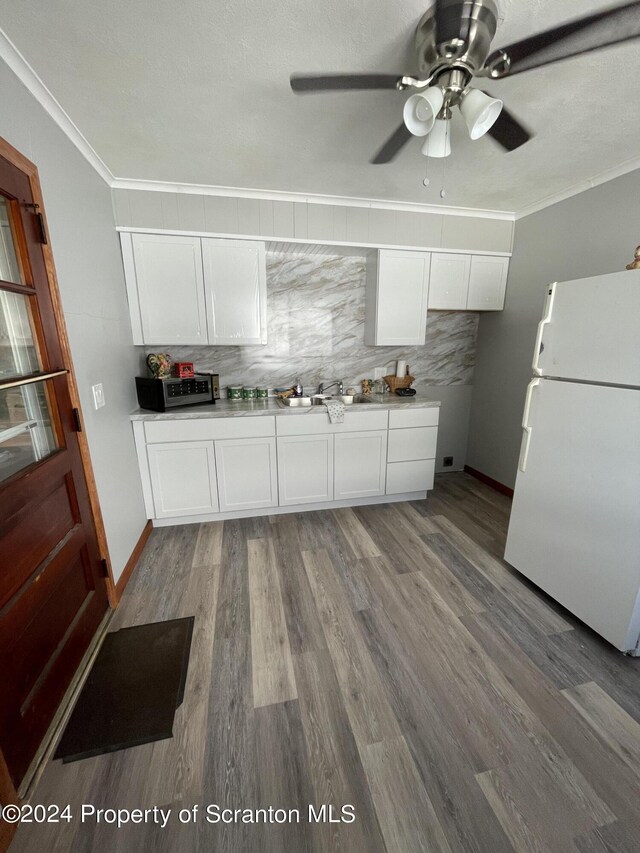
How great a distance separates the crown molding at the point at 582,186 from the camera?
207 centimetres

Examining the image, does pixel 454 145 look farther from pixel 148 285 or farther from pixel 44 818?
pixel 44 818

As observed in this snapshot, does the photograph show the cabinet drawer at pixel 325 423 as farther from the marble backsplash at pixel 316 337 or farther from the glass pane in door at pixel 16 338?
the glass pane in door at pixel 16 338

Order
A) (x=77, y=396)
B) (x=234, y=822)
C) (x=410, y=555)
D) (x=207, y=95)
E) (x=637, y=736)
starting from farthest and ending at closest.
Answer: (x=410, y=555) → (x=77, y=396) → (x=207, y=95) → (x=637, y=736) → (x=234, y=822)

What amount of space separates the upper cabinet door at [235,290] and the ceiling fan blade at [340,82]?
156cm

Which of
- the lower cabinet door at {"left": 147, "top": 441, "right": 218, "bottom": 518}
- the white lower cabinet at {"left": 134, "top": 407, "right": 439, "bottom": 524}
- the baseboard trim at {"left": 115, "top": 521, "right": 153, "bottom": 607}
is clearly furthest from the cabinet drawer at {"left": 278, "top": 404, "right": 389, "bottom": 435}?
the baseboard trim at {"left": 115, "top": 521, "right": 153, "bottom": 607}

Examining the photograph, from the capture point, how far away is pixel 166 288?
2.50m

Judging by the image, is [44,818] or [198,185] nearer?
[44,818]

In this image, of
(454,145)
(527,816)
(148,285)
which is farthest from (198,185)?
(527,816)

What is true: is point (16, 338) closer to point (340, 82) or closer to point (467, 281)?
point (340, 82)

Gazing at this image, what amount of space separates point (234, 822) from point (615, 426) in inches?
83.1

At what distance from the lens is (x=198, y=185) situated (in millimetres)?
2369

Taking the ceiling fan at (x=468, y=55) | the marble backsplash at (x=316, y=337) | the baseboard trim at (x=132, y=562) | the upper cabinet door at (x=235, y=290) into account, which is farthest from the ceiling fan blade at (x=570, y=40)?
the baseboard trim at (x=132, y=562)

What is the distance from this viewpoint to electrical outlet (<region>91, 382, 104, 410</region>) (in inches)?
71.2

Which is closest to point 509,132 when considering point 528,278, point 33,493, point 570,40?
point 570,40
